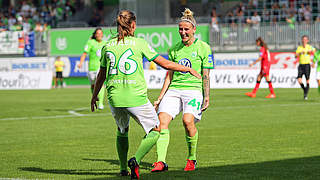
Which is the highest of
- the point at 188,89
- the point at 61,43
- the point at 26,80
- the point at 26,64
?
the point at 188,89

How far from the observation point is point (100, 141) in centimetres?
1207

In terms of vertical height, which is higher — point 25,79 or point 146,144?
point 146,144

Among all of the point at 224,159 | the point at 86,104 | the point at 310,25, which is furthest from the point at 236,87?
the point at 224,159

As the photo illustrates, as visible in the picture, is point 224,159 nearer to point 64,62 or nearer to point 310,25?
point 310,25

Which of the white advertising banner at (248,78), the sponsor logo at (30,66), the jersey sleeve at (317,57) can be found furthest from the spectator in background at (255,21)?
the jersey sleeve at (317,57)

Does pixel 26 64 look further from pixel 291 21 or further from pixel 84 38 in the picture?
pixel 291 21

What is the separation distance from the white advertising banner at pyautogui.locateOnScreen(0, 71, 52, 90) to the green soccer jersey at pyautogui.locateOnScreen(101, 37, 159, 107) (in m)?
31.3

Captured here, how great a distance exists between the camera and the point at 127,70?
714 centimetres

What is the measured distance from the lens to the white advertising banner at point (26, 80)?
37719 mm

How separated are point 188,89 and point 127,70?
1482 mm

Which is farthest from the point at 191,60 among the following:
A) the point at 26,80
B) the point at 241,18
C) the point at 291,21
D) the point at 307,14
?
the point at 307,14

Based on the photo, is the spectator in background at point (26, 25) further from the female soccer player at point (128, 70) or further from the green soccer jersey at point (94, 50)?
the female soccer player at point (128, 70)

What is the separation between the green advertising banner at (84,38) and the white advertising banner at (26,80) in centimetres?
370

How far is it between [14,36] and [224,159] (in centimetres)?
3449
